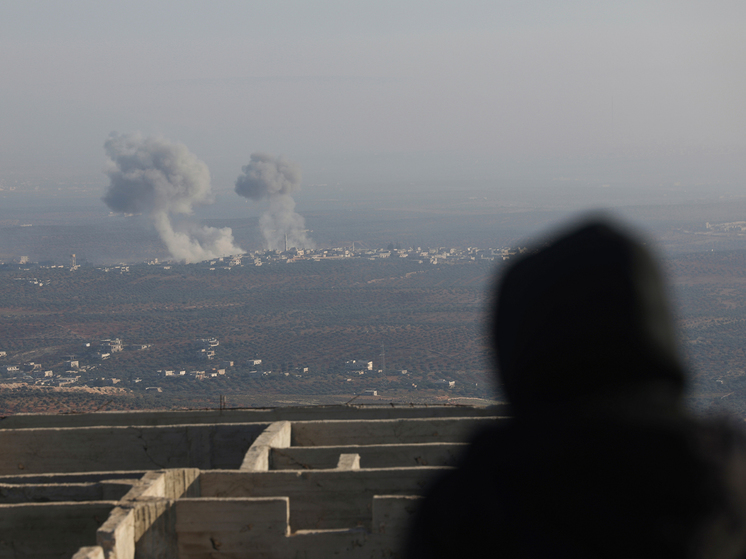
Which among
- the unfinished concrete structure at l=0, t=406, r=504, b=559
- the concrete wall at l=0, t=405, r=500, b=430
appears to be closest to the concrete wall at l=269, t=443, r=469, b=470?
the unfinished concrete structure at l=0, t=406, r=504, b=559

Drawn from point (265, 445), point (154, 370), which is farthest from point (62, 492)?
point (154, 370)

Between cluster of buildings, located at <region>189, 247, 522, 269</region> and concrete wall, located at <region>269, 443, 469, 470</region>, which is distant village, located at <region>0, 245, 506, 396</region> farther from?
cluster of buildings, located at <region>189, 247, 522, 269</region>

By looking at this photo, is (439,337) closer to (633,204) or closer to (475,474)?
(475,474)

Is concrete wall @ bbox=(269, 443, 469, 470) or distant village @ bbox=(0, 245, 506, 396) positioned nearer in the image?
concrete wall @ bbox=(269, 443, 469, 470)

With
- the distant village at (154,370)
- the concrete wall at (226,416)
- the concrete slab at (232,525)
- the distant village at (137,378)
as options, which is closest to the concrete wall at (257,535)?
the concrete slab at (232,525)

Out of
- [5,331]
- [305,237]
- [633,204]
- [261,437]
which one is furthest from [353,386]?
[633,204]

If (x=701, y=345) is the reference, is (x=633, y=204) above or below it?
above
